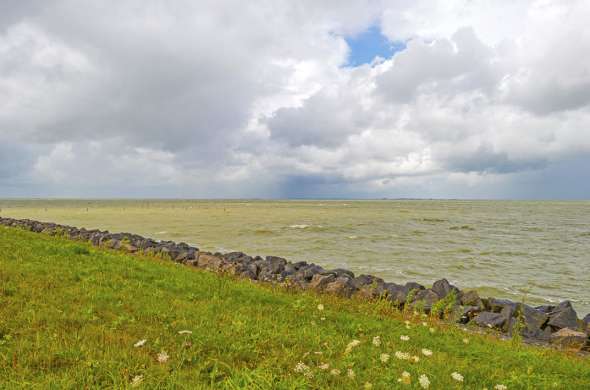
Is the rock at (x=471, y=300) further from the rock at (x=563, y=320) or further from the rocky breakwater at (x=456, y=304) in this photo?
the rock at (x=563, y=320)

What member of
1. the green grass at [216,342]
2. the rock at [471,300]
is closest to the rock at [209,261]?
the green grass at [216,342]

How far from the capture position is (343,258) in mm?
22781

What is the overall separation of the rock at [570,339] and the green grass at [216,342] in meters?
1.51

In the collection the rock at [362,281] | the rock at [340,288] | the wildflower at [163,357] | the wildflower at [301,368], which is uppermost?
the wildflower at [163,357]

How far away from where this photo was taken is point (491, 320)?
9.34 meters


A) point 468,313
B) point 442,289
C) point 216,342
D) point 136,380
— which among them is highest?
point 136,380

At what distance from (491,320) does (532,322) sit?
3.83ft

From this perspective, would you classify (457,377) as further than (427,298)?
No

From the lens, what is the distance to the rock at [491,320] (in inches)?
360

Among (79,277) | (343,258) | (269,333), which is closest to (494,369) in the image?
(269,333)

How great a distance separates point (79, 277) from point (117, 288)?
147 centimetres

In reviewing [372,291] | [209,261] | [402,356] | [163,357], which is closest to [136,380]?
[163,357]

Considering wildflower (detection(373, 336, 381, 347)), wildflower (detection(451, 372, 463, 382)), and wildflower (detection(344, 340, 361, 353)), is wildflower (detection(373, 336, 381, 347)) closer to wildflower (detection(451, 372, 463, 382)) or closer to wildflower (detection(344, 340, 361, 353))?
wildflower (detection(344, 340, 361, 353))

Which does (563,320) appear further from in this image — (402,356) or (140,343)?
(140,343)
